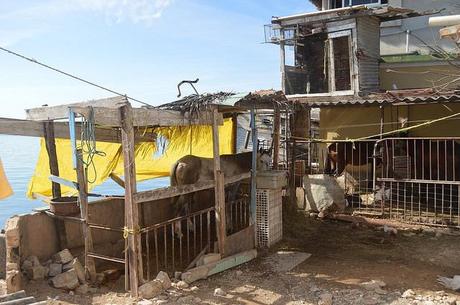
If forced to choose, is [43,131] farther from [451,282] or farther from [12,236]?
[451,282]

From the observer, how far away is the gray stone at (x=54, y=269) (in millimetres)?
6348

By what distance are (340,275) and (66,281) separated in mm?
4163

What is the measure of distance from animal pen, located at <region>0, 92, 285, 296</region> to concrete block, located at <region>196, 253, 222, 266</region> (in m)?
0.17

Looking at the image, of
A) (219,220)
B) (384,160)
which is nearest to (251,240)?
(219,220)

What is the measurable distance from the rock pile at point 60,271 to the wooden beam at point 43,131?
1.87 metres

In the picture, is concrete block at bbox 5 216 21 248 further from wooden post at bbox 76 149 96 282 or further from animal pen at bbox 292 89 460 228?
animal pen at bbox 292 89 460 228

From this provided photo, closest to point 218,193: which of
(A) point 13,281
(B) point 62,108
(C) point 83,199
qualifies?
(C) point 83,199

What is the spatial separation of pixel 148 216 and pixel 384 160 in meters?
6.47

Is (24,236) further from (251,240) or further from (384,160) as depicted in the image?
(384,160)

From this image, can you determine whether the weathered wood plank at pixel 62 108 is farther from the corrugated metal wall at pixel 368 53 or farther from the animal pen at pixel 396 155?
the corrugated metal wall at pixel 368 53

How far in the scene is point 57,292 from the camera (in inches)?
237

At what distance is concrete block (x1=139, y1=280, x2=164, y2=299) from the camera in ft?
19.0

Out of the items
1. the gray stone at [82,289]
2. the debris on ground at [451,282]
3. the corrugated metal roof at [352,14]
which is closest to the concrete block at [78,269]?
the gray stone at [82,289]

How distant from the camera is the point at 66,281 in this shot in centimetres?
612
